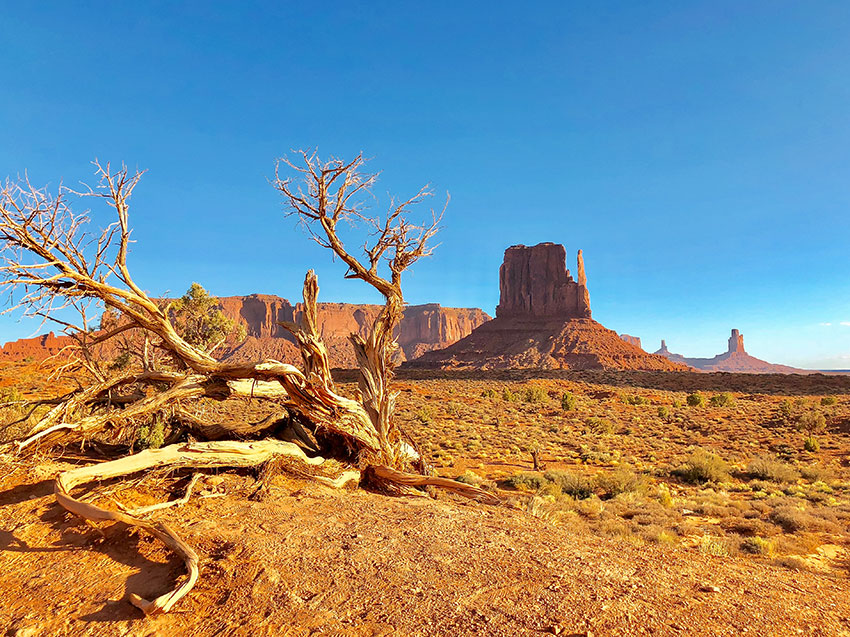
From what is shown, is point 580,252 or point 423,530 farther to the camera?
point 580,252

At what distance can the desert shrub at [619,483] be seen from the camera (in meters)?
10.3

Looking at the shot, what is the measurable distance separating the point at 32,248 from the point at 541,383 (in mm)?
42721

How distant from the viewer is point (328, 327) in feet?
474

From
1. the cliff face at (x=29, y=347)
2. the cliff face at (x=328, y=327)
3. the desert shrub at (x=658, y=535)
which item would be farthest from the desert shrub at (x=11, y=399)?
the cliff face at (x=29, y=347)

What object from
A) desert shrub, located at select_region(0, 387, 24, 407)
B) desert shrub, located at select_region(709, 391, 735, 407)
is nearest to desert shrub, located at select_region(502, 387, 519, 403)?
desert shrub, located at select_region(709, 391, 735, 407)

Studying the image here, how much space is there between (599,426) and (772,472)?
9498 millimetres

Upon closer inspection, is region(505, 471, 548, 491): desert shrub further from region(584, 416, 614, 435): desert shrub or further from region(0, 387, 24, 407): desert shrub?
region(584, 416, 614, 435): desert shrub

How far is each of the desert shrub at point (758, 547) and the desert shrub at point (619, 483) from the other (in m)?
3.43

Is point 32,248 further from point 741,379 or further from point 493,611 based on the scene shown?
point 741,379

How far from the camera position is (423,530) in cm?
477

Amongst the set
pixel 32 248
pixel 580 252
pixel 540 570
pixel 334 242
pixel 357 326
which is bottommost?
pixel 540 570

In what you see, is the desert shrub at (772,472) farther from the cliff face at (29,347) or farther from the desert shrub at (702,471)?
the cliff face at (29,347)

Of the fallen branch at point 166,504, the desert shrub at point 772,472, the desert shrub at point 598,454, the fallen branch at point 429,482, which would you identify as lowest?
the desert shrub at point 598,454

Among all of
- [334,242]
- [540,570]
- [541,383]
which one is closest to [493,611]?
[540,570]
